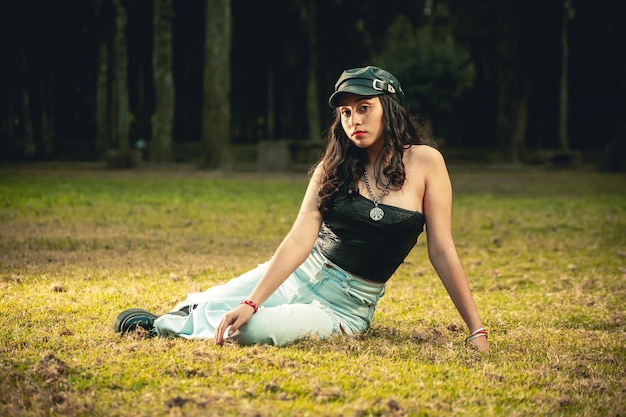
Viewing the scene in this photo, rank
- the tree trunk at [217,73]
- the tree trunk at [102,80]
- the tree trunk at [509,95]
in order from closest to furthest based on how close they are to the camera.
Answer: the tree trunk at [217,73] < the tree trunk at [102,80] < the tree trunk at [509,95]

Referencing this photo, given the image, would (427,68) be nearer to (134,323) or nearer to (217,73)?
(217,73)

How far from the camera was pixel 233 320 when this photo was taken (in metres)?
4.30

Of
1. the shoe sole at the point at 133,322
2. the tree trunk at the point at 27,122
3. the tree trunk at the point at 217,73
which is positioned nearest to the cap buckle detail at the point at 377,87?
the shoe sole at the point at 133,322

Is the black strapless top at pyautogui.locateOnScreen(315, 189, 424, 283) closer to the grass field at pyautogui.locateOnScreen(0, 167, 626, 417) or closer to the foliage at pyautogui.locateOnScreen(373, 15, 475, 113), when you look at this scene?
the grass field at pyautogui.locateOnScreen(0, 167, 626, 417)

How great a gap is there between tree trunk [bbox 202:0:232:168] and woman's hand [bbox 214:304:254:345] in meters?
21.7

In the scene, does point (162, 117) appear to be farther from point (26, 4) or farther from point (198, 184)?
point (26, 4)

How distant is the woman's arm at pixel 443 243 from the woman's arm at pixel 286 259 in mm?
607

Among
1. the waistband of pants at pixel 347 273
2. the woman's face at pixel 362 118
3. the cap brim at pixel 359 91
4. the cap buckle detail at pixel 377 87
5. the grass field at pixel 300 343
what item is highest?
the cap buckle detail at pixel 377 87

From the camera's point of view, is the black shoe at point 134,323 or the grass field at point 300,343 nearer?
the grass field at point 300,343

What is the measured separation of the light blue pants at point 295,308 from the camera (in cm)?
445

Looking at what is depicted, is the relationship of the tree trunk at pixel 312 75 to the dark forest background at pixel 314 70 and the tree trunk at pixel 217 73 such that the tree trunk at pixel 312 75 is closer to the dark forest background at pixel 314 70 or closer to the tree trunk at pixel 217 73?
the dark forest background at pixel 314 70

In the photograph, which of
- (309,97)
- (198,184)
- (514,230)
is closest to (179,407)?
(514,230)

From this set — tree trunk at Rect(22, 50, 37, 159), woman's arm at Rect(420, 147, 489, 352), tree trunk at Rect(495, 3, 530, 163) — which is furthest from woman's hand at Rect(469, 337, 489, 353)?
tree trunk at Rect(22, 50, 37, 159)

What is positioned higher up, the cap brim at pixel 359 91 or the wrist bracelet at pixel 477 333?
the cap brim at pixel 359 91
